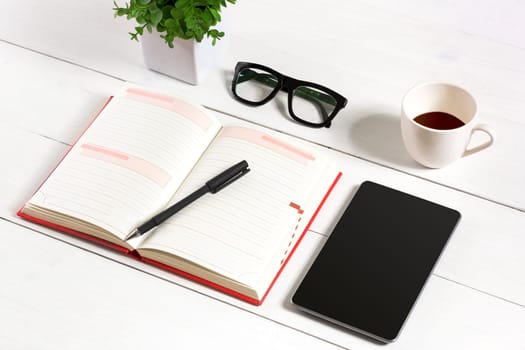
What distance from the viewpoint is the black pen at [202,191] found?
1.25 meters

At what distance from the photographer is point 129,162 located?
4.35 ft

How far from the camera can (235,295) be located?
1219 millimetres

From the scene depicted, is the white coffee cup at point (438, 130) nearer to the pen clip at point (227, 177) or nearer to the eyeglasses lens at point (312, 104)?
the eyeglasses lens at point (312, 104)

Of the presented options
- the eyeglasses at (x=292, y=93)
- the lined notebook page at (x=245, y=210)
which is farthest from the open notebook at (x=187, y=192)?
the eyeglasses at (x=292, y=93)

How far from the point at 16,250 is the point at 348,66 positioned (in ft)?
2.11

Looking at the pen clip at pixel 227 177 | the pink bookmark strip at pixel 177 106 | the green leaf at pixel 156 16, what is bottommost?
the pen clip at pixel 227 177

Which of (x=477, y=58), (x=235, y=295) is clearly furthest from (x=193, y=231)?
(x=477, y=58)

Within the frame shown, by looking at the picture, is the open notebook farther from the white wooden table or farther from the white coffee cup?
the white coffee cup

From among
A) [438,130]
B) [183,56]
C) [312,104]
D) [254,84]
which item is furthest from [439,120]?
[183,56]

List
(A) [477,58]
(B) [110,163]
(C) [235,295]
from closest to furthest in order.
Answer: (C) [235,295], (B) [110,163], (A) [477,58]

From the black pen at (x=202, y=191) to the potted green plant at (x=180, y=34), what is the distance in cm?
25

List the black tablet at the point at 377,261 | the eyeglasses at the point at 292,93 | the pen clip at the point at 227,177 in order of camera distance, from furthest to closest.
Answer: the eyeglasses at the point at 292,93, the pen clip at the point at 227,177, the black tablet at the point at 377,261

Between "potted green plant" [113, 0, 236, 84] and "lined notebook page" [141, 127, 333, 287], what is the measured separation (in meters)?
0.17

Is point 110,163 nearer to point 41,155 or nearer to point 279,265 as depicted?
point 41,155
